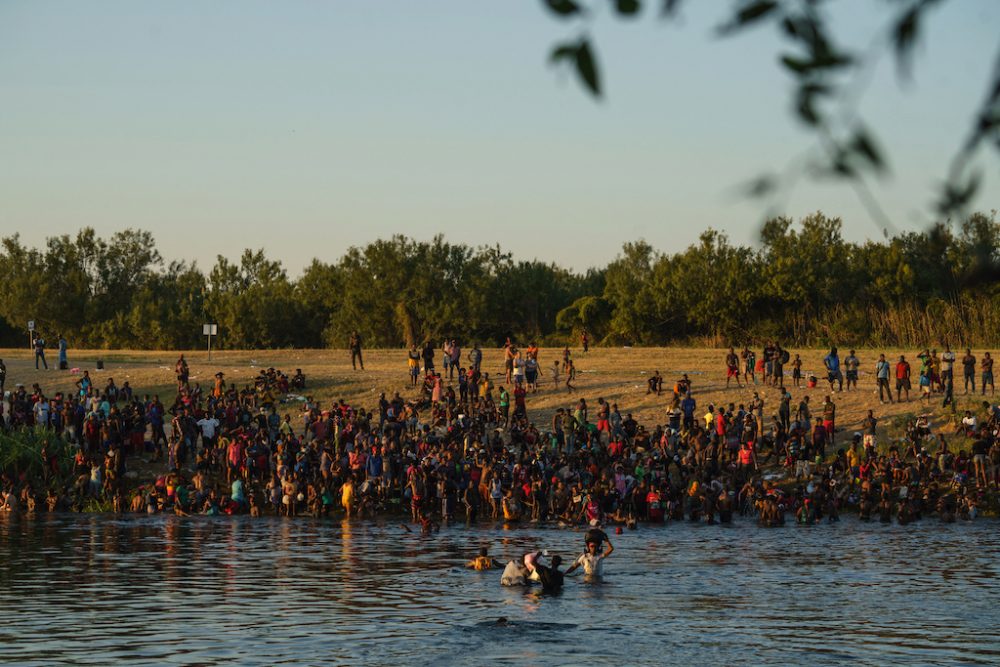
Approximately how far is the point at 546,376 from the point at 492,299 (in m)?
35.0

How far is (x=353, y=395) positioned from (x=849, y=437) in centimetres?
1980

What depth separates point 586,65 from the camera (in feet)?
16.0

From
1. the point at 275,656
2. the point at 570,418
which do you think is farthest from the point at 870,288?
the point at 275,656

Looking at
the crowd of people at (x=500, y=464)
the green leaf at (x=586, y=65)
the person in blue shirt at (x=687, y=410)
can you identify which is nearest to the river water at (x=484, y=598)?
the crowd of people at (x=500, y=464)

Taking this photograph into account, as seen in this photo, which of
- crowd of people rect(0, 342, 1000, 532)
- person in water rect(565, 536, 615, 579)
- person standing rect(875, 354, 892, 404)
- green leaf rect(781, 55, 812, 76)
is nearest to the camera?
green leaf rect(781, 55, 812, 76)

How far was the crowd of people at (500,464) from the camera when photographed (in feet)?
119

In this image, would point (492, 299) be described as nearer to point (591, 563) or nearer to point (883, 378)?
point (883, 378)

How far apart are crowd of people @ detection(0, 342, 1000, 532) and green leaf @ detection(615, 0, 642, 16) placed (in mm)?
30713

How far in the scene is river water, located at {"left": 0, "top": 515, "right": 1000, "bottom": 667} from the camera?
Answer: 19766 mm

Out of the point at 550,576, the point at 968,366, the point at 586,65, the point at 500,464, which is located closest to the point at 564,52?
the point at 586,65

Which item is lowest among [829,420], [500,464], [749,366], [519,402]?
[500,464]

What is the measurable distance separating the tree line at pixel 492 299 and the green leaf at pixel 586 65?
5318 centimetres

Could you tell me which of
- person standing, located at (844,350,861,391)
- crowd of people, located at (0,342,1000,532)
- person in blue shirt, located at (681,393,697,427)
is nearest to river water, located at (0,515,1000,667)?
crowd of people, located at (0,342,1000,532)

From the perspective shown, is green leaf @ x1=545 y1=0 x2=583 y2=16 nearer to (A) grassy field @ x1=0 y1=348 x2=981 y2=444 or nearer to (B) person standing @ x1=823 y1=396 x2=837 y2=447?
(B) person standing @ x1=823 y1=396 x2=837 y2=447
